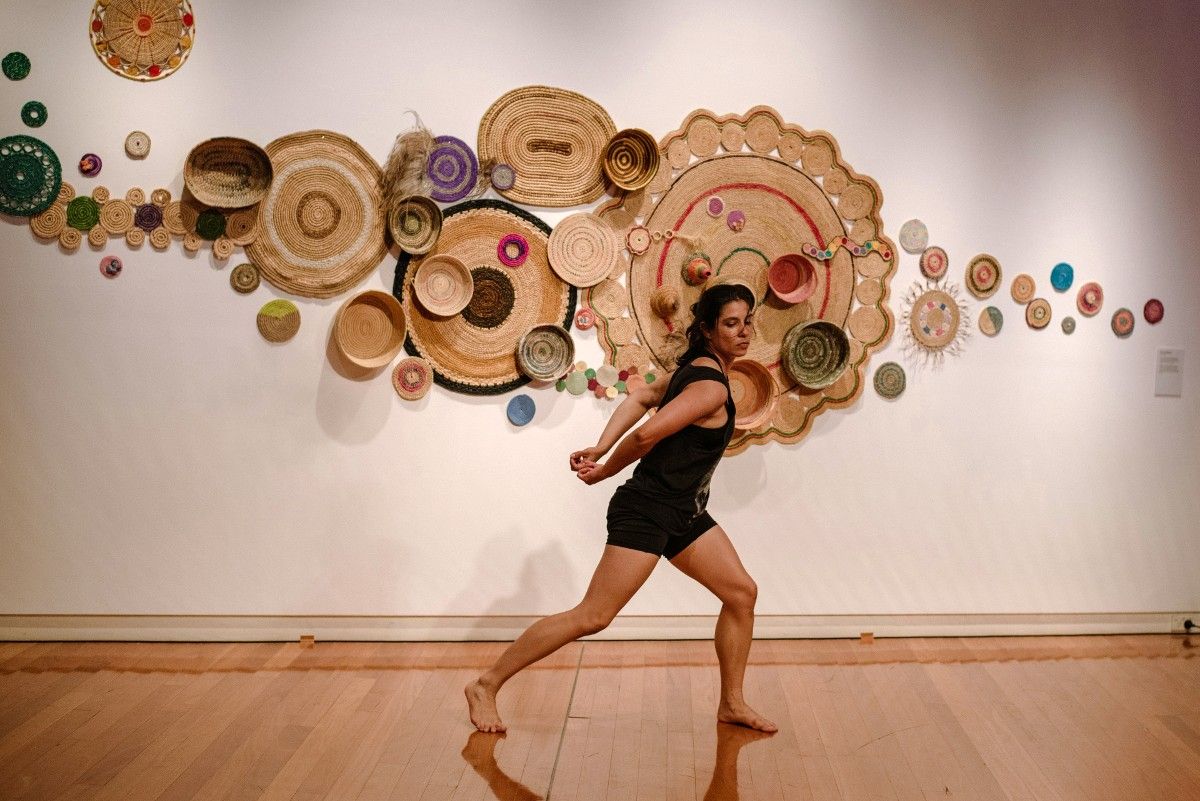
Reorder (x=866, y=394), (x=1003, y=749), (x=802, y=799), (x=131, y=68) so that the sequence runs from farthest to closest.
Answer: (x=866, y=394) → (x=131, y=68) → (x=1003, y=749) → (x=802, y=799)

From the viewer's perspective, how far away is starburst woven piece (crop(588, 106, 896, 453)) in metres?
3.84

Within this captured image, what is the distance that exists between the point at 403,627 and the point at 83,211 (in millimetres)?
1945

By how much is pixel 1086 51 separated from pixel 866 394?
5.31 ft

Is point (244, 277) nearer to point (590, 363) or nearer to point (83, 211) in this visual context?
point (83, 211)

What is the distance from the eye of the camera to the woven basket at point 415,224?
371cm

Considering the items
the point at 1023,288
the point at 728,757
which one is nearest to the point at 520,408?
the point at 728,757

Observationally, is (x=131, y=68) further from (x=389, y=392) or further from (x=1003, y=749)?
(x=1003, y=749)

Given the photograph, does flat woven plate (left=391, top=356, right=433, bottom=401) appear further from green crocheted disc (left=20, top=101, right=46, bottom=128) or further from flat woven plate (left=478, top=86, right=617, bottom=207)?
green crocheted disc (left=20, top=101, right=46, bottom=128)

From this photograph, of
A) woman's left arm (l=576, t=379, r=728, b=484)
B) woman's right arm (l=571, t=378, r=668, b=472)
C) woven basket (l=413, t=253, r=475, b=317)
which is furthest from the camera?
woven basket (l=413, t=253, r=475, b=317)

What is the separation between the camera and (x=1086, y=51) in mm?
4008

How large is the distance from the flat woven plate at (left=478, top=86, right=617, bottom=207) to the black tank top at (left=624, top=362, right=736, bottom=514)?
3.69 ft

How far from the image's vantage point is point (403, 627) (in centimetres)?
390

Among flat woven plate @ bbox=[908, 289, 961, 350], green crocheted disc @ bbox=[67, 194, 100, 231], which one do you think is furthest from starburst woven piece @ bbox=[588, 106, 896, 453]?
green crocheted disc @ bbox=[67, 194, 100, 231]

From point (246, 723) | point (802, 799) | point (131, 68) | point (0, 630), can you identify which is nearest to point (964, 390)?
point (802, 799)
